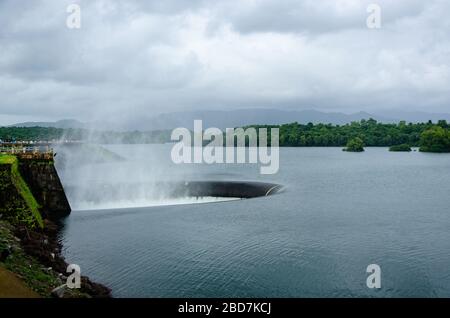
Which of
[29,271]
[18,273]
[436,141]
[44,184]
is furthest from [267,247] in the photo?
[436,141]

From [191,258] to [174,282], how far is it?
17.6 ft

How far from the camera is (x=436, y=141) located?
183 m

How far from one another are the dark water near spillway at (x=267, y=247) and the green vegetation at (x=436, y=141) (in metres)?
139

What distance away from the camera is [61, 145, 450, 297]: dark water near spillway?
2709cm

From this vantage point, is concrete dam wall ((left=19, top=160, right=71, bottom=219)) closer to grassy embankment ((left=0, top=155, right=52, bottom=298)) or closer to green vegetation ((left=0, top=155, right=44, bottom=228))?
green vegetation ((left=0, top=155, right=44, bottom=228))

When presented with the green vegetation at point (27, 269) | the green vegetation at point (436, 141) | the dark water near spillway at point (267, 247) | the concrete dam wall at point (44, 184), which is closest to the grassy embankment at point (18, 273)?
the green vegetation at point (27, 269)

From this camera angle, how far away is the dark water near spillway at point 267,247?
88.9 ft

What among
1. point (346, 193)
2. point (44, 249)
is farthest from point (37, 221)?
point (346, 193)

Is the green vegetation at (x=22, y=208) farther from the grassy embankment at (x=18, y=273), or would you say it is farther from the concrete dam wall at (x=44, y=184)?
the concrete dam wall at (x=44, y=184)

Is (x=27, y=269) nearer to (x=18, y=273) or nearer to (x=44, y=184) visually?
(x=18, y=273)

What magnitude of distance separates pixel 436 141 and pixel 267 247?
174451 mm

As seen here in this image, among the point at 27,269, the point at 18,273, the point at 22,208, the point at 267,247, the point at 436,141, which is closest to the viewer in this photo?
the point at 18,273
